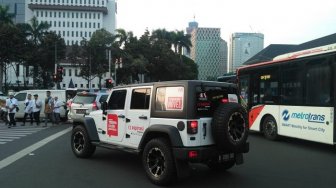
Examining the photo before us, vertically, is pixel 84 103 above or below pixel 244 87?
below

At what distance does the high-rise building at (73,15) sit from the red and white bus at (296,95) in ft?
458

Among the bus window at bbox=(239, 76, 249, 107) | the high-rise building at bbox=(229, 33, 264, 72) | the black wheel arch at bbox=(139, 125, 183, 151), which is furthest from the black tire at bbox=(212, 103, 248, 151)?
the high-rise building at bbox=(229, 33, 264, 72)

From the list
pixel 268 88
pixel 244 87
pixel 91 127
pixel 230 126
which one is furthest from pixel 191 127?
pixel 244 87

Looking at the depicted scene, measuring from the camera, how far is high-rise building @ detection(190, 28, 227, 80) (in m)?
93.1

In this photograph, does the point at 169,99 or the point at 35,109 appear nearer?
the point at 169,99

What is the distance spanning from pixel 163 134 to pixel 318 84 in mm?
6332

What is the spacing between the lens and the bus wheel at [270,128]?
44.9 feet

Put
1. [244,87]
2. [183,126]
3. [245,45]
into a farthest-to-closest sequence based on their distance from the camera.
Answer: [245,45], [244,87], [183,126]

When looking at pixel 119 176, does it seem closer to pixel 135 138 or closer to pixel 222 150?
pixel 135 138

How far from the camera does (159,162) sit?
736 centimetres

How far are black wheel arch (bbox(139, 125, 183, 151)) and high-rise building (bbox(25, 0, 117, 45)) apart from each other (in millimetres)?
145417

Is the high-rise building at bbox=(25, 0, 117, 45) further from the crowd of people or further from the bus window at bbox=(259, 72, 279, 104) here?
the bus window at bbox=(259, 72, 279, 104)

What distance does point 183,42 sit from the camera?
3135 inches

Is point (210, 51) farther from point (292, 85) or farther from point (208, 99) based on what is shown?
point (208, 99)
